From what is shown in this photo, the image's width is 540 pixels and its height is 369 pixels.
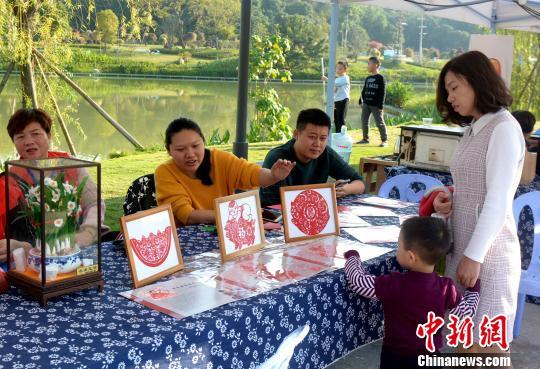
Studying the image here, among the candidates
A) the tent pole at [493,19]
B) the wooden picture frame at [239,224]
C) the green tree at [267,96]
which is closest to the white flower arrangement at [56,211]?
the wooden picture frame at [239,224]

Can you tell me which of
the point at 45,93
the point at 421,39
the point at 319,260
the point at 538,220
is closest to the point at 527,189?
the point at 538,220

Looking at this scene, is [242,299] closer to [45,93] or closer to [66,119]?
[45,93]

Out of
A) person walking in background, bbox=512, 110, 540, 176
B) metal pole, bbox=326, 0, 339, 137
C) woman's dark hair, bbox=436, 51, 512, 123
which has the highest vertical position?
metal pole, bbox=326, 0, 339, 137

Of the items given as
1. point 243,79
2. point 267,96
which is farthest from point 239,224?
point 267,96

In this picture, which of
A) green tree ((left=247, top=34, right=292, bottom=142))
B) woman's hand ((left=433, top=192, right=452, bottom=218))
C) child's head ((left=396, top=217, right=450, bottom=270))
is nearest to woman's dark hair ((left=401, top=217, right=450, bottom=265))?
child's head ((left=396, top=217, right=450, bottom=270))

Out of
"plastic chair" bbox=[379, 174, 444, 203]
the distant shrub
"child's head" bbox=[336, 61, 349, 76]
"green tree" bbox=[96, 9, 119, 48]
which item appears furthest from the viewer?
the distant shrub

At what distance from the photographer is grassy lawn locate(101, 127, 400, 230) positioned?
604cm

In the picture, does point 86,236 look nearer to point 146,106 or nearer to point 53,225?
point 53,225

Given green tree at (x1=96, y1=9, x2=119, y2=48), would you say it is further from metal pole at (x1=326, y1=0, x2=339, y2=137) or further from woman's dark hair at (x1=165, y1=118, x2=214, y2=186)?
woman's dark hair at (x1=165, y1=118, x2=214, y2=186)

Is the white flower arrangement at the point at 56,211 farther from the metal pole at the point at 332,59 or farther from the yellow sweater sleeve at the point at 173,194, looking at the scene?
the metal pole at the point at 332,59

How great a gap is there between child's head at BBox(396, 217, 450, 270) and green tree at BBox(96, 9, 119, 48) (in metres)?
5.32

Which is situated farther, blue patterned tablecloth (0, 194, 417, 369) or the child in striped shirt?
the child in striped shirt

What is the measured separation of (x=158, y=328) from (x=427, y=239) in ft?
2.99

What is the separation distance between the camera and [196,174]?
2818 mm
